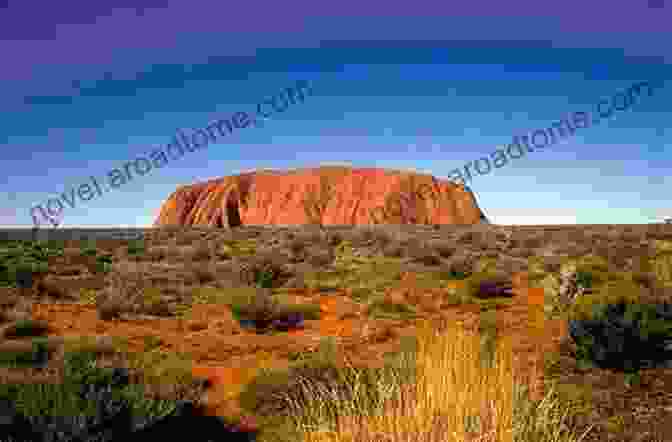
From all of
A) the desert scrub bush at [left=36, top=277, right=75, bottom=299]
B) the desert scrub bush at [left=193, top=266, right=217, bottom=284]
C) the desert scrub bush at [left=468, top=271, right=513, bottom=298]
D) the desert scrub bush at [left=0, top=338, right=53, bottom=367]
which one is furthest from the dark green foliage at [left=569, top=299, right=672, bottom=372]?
the desert scrub bush at [left=36, top=277, right=75, bottom=299]


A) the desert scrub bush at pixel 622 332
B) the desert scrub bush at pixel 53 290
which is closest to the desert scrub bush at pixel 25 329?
the desert scrub bush at pixel 53 290

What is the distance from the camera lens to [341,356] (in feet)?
19.8

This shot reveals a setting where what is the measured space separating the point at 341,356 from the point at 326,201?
9376cm

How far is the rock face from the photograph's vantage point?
93.9 metres

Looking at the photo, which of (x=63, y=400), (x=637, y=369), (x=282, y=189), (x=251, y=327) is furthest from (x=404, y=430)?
(x=282, y=189)

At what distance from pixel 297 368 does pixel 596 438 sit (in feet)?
9.35

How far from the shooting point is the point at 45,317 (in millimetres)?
9141

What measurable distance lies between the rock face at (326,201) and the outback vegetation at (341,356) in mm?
79133

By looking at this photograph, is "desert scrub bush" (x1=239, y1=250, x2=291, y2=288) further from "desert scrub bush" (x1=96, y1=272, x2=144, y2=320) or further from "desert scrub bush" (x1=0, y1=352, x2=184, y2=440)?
"desert scrub bush" (x1=0, y1=352, x2=184, y2=440)

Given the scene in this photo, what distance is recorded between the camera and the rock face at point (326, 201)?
9388cm

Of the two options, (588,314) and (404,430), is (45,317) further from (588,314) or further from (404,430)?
(588,314)

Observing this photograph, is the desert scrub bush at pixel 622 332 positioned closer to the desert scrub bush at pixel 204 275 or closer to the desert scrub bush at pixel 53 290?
the desert scrub bush at pixel 204 275

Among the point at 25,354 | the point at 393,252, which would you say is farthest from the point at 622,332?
the point at 393,252

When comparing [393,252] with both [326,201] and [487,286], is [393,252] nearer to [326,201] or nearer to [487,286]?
[487,286]
